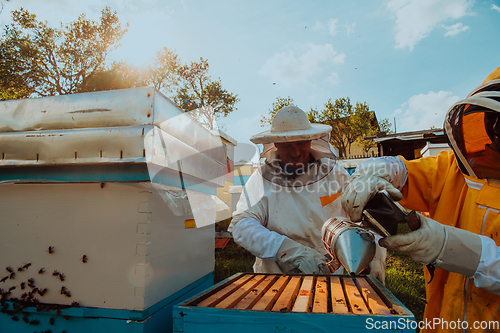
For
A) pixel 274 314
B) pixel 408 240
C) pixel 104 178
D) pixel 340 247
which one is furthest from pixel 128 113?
pixel 408 240

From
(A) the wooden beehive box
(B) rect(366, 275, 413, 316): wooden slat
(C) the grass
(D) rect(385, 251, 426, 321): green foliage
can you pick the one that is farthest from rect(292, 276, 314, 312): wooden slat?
(C) the grass

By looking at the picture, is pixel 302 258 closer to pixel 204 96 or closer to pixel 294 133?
pixel 294 133

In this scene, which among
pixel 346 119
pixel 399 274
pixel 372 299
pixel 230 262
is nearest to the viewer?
pixel 372 299

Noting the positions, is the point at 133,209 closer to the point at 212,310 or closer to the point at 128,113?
the point at 128,113

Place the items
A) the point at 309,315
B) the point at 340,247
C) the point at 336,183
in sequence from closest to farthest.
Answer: the point at 309,315
the point at 340,247
the point at 336,183

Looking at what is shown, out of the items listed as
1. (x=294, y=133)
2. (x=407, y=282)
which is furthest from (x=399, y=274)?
(x=294, y=133)

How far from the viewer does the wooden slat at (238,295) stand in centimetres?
114

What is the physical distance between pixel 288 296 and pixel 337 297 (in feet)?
0.69

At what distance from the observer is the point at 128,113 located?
131 centimetres

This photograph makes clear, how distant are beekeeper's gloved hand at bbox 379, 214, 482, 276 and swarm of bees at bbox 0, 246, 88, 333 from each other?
150cm

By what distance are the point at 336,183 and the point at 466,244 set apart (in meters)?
1.19

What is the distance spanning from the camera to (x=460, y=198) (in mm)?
1516

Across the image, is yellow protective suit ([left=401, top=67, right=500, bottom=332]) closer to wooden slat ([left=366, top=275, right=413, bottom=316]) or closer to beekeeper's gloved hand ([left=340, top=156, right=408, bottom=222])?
beekeeper's gloved hand ([left=340, top=156, right=408, bottom=222])

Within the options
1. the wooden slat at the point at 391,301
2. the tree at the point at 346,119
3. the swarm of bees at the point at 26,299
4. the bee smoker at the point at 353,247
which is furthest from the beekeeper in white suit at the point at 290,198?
the tree at the point at 346,119
